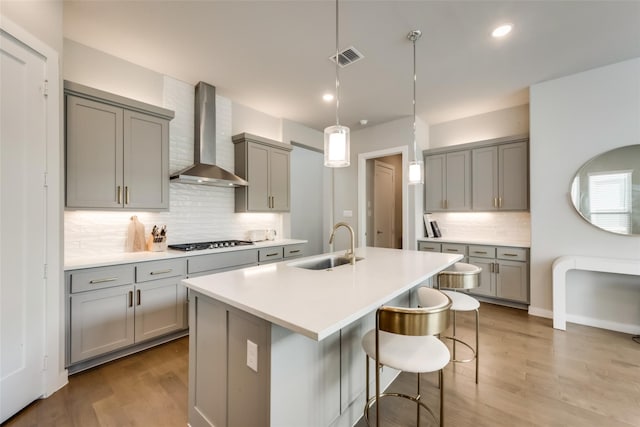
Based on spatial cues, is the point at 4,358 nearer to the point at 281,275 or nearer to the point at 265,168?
the point at 281,275

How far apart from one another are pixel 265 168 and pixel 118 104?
180cm

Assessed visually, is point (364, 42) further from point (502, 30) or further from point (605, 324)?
point (605, 324)

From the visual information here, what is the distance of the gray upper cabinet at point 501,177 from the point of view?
3664 millimetres

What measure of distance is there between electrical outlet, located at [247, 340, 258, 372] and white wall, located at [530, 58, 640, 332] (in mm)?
3723

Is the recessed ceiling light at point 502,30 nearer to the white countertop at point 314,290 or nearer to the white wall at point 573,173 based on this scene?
the white wall at point 573,173

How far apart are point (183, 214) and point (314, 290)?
253cm

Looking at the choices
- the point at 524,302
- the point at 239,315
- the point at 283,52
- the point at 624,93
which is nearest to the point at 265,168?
the point at 283,52

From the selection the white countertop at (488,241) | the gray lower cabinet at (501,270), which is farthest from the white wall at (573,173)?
the white countertop at (488,241)

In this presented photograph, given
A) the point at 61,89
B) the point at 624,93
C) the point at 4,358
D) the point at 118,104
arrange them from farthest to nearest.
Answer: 1. the point at 624,93
2. the point at 118,104
3. the point at 61,89
4. the point at 4,358

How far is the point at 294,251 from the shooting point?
3908mm

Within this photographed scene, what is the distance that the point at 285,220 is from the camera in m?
4.36

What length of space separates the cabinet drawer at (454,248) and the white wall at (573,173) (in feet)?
2.67

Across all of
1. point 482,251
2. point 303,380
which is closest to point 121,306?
point 303,380

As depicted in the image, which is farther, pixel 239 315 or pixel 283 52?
pixel 283 52
